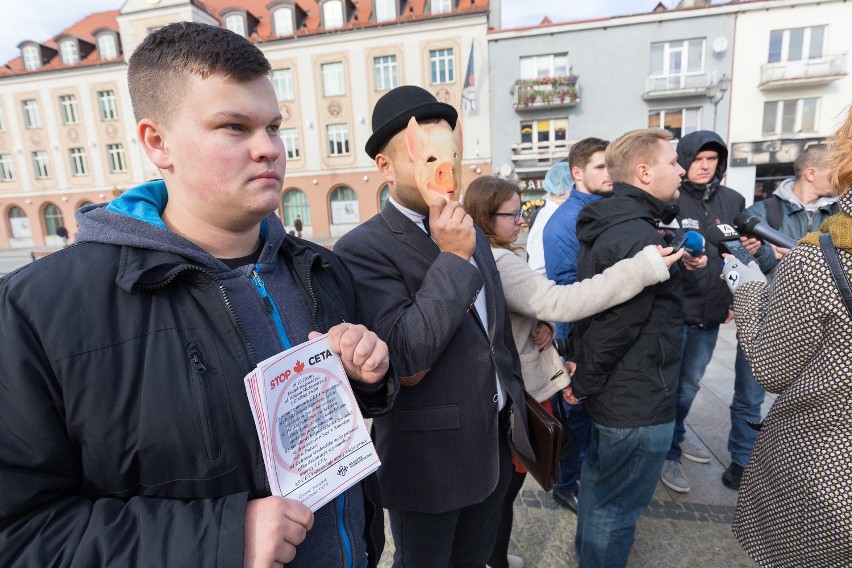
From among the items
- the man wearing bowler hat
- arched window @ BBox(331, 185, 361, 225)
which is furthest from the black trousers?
arched window @ BBox(331, 185, 361, 225)

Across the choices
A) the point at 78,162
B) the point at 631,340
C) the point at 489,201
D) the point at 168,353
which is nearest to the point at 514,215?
the point at 489,201

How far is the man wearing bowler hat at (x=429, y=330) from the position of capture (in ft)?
4.83

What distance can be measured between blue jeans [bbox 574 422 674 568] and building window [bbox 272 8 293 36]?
2636cm

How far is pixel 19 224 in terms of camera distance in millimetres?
26359

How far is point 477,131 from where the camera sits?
68.8 feet

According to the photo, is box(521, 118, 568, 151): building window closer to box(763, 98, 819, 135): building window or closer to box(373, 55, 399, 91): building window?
box(373, 55, 399, 91): building window

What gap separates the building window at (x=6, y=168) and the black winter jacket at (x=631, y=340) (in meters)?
34.6

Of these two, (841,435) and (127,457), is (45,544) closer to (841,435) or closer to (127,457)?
(127,457)

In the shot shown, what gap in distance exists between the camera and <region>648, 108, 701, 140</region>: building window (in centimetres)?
1897

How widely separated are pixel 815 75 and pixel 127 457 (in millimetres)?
24135

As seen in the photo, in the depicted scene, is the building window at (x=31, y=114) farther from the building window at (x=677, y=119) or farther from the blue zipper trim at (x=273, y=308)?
the blue zipper trim at (x=273, y=308)

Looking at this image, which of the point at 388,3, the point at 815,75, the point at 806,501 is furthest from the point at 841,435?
the point at 388,3

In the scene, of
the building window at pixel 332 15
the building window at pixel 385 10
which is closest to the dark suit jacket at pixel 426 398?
the building window at pixel 385 10

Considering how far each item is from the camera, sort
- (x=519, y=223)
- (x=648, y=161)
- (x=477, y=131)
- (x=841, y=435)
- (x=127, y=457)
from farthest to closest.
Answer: (x=477, y=131) < (x=519, y=223) < (x=648, y=161) < (x=841, y=435) < (x=127, y=457)
